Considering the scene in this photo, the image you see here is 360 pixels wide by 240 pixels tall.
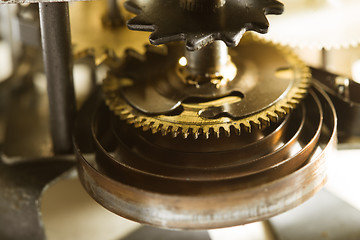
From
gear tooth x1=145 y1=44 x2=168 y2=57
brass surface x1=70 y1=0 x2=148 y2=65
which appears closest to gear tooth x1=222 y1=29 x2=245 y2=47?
gear tooth x1=145 y1=44 x2=168 y2=57

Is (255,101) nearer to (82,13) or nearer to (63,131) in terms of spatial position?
(63,131)

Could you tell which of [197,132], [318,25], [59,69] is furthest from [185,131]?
[318,25]

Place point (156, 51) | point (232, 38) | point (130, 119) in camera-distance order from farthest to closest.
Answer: point (156, 51), point (130, 119), point (232, 38)

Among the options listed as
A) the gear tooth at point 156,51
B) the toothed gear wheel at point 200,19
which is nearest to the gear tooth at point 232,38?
the toothed gear wheel at point 200,19

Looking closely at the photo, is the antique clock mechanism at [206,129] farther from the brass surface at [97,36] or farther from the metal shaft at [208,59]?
the brass surface at [97,36]

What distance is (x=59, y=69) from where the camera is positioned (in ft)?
3.21

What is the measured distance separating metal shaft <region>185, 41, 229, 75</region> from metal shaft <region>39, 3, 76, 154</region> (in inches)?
7.9

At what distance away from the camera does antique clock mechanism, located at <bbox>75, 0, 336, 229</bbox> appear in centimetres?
84

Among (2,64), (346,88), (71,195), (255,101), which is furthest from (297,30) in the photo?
(2,64)

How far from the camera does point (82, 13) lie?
1399 millimetres

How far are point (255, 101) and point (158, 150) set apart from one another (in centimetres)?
17

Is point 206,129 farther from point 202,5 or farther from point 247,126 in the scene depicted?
point 202,5

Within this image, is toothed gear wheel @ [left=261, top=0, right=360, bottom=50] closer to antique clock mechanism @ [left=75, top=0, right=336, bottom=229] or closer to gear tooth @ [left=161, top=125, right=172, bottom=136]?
antique clock mechanism @ [left=75, top=0, right=336, bottom=229]

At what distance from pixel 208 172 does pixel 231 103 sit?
0.12 m
